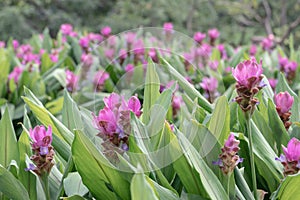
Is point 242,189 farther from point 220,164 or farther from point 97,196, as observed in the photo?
point 97,196

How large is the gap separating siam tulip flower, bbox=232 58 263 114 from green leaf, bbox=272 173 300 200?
19 centimetres

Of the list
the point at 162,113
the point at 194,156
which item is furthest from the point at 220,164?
the point at 162,113

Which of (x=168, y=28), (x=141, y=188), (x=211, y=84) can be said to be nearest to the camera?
(x=141, y=188)

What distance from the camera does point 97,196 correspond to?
4.14 ft

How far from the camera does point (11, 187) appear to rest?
130 centimetres

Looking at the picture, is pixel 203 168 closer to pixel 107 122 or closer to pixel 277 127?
pixel 107 122

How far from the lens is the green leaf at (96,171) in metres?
1.14

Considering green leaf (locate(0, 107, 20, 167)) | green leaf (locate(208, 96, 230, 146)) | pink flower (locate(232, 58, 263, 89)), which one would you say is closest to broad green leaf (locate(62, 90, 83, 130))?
green leaf (locate(0, 107, 20, 167))

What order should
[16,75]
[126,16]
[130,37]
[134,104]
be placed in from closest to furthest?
[134,104], [16,75], [130,37], [126,16]

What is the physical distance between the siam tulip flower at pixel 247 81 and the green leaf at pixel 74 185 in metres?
0.43

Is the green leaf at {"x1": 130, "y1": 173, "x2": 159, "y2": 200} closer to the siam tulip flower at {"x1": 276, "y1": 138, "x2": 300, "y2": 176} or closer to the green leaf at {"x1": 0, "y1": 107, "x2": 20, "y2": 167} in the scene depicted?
the siam tulip flower at {"x1": 276, "y1": 138, "x2": 300, "y2": 176}

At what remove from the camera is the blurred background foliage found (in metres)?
12.1

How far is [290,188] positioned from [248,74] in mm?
268

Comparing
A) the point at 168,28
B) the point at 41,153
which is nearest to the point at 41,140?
the point at 41,153
